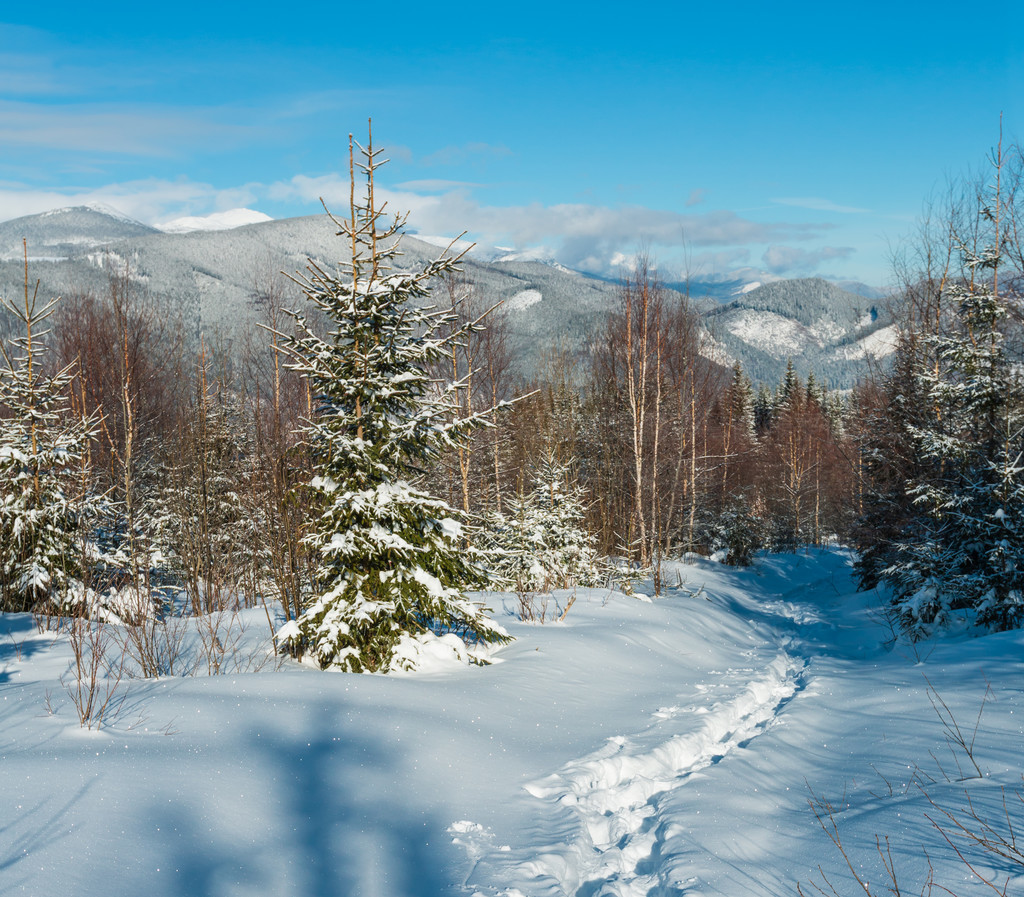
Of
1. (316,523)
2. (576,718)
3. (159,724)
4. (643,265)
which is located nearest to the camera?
(159,724)

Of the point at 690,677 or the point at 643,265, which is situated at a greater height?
the point at 643,265

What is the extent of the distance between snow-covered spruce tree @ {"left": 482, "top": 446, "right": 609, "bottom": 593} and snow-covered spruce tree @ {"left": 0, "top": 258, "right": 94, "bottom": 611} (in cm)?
738

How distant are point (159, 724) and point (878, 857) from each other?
446cm

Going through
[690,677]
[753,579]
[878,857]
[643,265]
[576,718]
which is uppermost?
[643,265]

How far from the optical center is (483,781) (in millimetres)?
4445

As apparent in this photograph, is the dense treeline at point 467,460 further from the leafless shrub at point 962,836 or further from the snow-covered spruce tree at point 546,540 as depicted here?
the leafless shrub at point 962,836

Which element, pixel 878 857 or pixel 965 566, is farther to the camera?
pixel 965 566

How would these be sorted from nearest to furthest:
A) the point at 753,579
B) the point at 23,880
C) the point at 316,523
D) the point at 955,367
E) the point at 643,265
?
the point at 23,880, the point at 316,523, the point at 955,367, the point at 643,265, the point at 753,579

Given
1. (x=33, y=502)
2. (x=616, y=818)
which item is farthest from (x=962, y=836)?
(x=33, y=502)

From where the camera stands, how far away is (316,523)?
638 cm

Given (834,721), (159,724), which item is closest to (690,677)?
(834,721)

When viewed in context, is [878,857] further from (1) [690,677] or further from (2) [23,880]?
(1) [690,677]

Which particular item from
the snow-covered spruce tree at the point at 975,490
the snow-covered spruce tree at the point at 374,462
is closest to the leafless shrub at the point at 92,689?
the snow-covered spruce tree at the point at 374,462

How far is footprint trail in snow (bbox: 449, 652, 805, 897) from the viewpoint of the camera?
3.45 m
